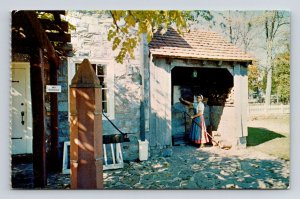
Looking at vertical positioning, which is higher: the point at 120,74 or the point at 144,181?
the point at 120,74

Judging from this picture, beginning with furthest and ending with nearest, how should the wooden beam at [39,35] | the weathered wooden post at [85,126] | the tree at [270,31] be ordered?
1. the tree at [270,31]
2. the wooden beam at [39,35]
3. the weathered wooden post at [85,126]

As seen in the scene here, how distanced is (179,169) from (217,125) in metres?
0.58

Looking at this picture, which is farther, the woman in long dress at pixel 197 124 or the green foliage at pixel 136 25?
the woman in long dress at pixel 197 124

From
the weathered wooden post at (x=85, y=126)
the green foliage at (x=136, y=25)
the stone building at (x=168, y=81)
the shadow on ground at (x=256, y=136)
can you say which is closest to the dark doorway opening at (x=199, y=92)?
the stone building at (x=168, y=81)

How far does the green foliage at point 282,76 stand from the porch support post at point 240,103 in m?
0.28

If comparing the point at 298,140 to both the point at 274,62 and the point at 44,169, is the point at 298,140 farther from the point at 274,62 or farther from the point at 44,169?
the point at 44,169

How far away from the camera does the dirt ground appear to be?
2.95m

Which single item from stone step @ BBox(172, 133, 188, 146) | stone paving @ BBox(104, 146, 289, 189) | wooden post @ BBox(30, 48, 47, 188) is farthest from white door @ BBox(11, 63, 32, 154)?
stone step @ BBox(172, 133, 188, 146)

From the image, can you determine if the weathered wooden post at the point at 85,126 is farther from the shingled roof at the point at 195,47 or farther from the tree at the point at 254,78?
the tree at the point at 254,78

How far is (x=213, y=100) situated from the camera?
3.07 m

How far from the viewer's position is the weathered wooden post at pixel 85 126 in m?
2.55

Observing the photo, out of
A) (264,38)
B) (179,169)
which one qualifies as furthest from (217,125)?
(264,38)

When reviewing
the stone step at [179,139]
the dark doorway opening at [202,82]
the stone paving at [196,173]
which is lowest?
the stone paving at [196,173]

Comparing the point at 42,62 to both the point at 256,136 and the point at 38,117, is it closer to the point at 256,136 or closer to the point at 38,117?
the point at 38,117
